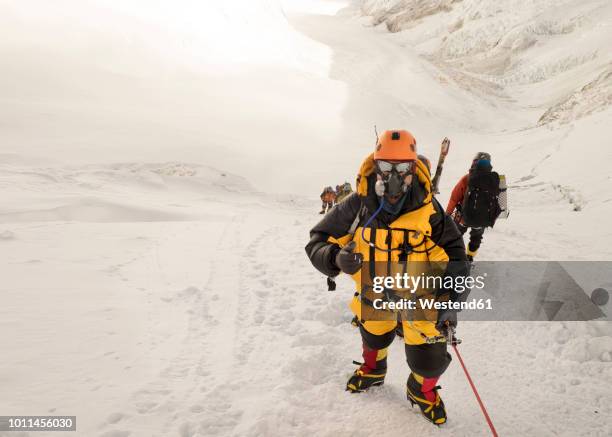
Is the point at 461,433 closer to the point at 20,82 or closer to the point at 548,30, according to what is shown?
the point at 20,82

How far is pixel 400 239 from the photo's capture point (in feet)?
9.16

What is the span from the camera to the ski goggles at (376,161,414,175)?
9.01 ft

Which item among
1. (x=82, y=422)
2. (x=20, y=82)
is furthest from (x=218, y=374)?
(x=20, y=82)

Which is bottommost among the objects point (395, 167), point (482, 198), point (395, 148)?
point (482, 198)

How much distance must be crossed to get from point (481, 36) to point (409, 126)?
1842 inches

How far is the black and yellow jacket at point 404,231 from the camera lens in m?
2.78

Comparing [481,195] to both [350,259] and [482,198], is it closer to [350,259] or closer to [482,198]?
[482,198]

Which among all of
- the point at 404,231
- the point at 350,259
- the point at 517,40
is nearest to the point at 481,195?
the point at 404,231

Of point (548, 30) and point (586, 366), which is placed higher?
point (548, 30)

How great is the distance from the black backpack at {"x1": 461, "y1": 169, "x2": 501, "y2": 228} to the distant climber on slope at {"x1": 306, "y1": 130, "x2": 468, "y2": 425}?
2921 mm

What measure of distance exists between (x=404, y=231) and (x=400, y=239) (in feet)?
0.22

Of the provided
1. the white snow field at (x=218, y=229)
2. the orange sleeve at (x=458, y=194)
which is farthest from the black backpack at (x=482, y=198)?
the white snow field at (x=218, y=229)

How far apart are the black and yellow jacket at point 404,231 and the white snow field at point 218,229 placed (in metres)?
1.39

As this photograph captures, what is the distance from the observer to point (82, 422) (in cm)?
281
